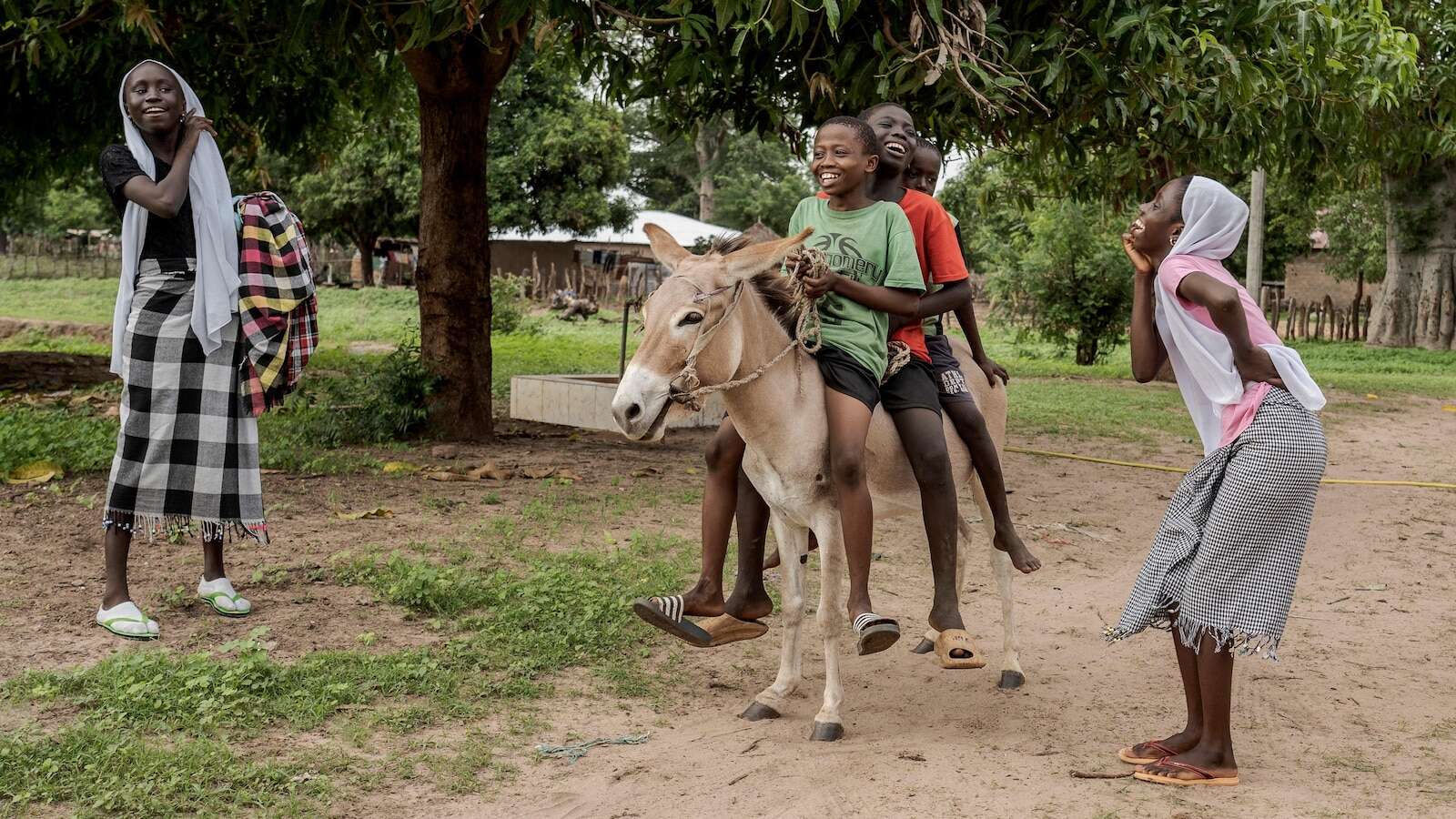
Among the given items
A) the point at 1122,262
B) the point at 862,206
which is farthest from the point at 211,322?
the point at 1122,262

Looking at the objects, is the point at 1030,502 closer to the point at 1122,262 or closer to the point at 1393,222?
the point at 1122,262

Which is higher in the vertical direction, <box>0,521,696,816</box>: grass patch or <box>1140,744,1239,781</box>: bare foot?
<box>1140,744,1239,781</box>: bare foot

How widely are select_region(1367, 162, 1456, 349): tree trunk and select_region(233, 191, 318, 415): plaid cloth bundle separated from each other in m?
24.0

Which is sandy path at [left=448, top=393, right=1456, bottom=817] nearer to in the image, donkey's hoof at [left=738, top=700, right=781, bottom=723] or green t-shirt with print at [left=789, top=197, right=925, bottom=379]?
donkey's hoof at [left=738, top=700, right=781, bottom=723]

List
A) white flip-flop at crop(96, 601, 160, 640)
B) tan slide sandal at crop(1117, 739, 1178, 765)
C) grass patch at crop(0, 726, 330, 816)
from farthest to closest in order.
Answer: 1. white flip-flop at crop(96, 601, 160, 640)
2. tan slide sandal at crop(1117, 739, 1178, 765)
3. grass patch at crop(0, 726, 330, 816)

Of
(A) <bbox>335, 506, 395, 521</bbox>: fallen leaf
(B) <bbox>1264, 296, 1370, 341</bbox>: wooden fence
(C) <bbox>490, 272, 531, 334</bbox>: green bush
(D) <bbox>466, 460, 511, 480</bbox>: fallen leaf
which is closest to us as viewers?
(A) <bbox>335, 506, 395, 521</bbox>: fallen leaf

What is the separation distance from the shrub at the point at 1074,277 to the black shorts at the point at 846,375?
1384cm

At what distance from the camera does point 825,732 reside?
4.47 m

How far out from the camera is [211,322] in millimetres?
5172

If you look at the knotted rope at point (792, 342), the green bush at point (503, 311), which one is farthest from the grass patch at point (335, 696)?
the green bush at point (503, 311)

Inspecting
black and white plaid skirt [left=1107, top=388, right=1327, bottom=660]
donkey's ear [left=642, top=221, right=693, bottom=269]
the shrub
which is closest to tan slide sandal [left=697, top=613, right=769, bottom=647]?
donkey's ear [left=642, top=221, right=693, bottom=269]

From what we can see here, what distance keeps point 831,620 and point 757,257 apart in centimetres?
133

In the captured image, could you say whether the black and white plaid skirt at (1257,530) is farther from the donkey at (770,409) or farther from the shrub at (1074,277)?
the shrub at (1074,277)

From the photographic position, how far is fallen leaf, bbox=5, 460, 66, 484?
7.69m
